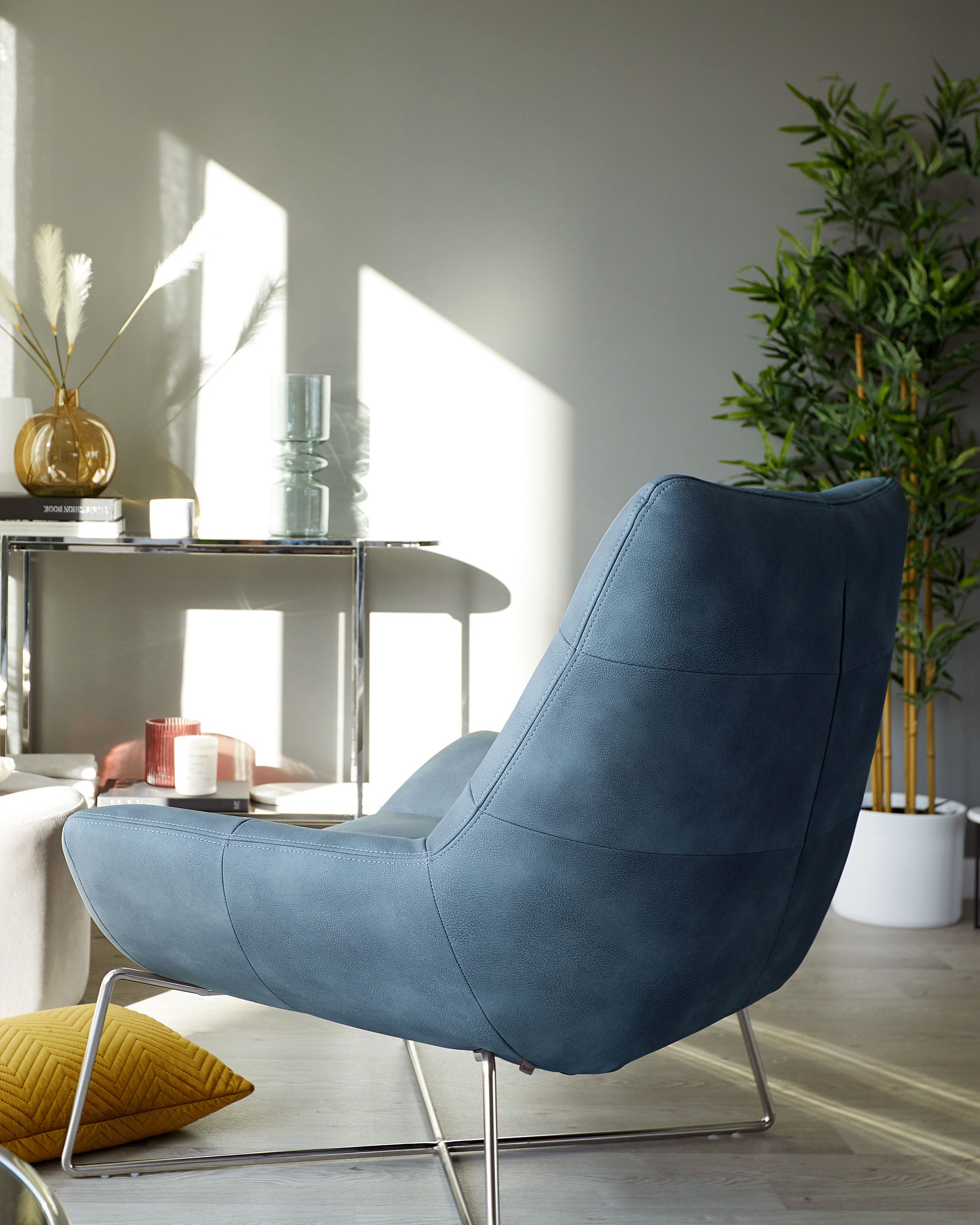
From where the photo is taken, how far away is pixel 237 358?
311 cm

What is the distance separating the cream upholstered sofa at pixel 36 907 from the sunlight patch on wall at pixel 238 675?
48.2 inches

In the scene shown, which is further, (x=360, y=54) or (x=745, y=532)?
(x=360, y=54)

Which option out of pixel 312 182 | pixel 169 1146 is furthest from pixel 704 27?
pixel 169 1146

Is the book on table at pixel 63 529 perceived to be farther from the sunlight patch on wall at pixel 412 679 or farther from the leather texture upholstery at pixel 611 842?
the leather texture upholstery at pixel 611 842

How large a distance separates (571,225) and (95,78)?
1303 millimetres

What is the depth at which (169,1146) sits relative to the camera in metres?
1.65

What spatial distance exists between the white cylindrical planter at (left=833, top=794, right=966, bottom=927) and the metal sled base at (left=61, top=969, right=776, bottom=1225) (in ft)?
3.68

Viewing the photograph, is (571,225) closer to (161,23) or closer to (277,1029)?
(161,23)

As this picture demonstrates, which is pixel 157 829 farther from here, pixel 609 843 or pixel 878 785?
pixel 878 785

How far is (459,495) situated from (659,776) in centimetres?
204

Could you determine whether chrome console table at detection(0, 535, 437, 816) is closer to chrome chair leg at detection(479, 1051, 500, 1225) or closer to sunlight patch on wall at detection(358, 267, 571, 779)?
sunlight patch on wall at detection(358, 267, 571, 779)

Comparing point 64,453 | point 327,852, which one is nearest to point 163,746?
point 64,453

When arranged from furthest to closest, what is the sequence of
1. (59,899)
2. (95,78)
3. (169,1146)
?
(95,78) → (59,899) → (169,1146)

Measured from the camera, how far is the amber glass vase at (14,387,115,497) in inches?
112
